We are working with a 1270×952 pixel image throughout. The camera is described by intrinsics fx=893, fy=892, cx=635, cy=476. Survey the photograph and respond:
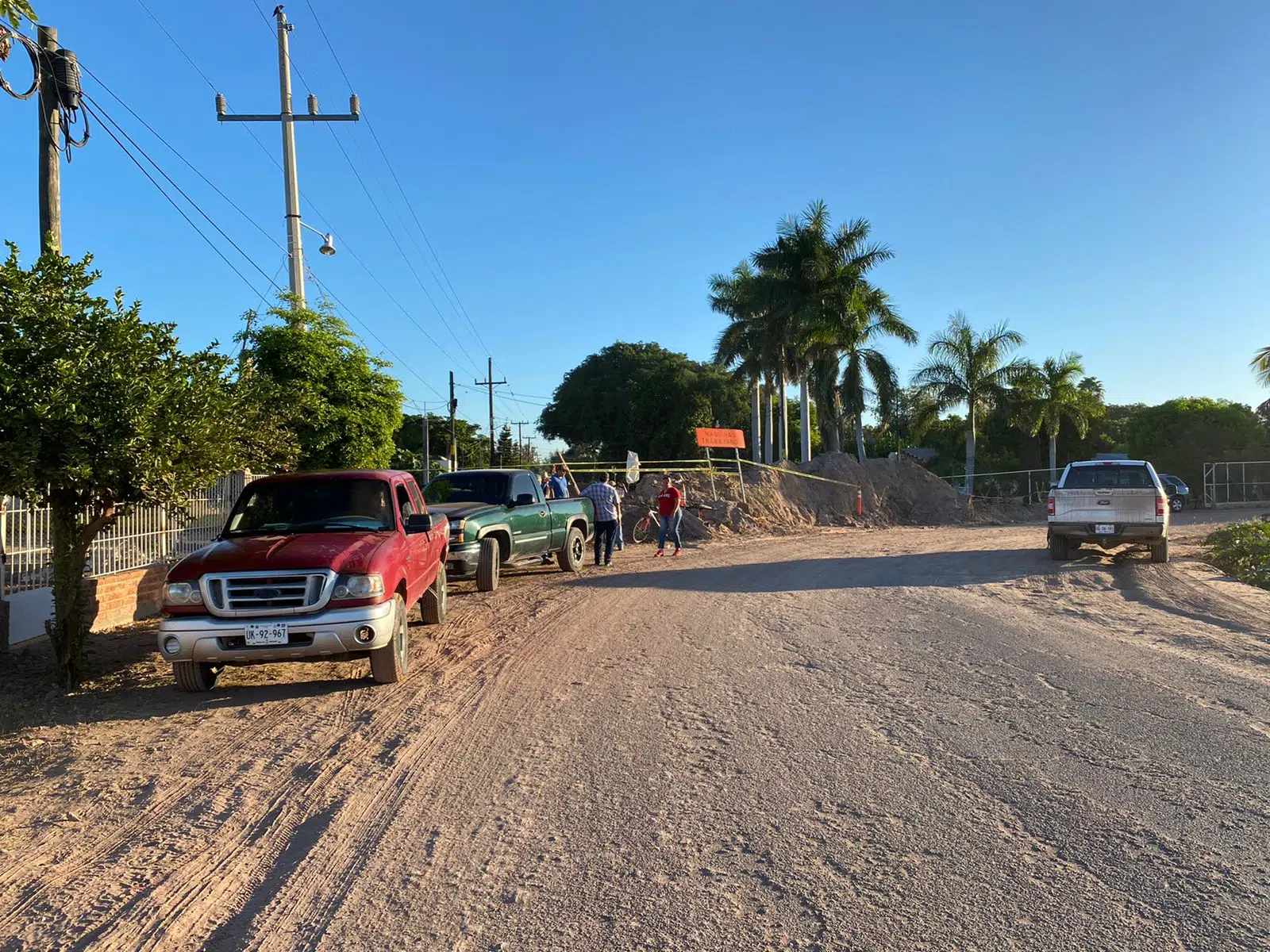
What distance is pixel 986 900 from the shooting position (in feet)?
12.0

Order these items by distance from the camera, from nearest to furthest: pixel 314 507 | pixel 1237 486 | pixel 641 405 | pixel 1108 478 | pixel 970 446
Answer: pixel 314 507 < pixel 1108 478 < pixel 1237 486 < pixel 970 446 < pixel 641 405

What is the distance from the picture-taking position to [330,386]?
16.7 metres

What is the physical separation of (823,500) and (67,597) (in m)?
29.3

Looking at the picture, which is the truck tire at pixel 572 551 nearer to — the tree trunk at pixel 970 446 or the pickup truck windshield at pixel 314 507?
the pickup truck windshield at pixel 314 507

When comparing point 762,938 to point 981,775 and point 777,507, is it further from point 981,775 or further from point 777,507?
point 777,507

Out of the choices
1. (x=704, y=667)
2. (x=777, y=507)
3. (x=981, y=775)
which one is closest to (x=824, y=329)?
(x=777, y=507)

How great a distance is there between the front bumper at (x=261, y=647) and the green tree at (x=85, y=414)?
1.30 metres

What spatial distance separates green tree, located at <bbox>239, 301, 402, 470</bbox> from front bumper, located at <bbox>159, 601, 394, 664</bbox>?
8.37m

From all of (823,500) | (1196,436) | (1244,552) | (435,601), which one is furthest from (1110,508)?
(1196,436)

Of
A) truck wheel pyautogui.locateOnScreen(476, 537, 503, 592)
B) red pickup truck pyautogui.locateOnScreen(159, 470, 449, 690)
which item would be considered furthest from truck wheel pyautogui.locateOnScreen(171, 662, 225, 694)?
truck wheel pyautogui.locateOnScreen(476, 537, 503, 592)

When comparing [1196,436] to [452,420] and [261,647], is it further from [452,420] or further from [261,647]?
[261,647]

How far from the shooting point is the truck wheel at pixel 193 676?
741 cm

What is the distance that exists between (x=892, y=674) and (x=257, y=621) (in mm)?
5224

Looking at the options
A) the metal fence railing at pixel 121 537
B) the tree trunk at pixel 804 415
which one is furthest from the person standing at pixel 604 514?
the tree trunk at pixel 804 415
